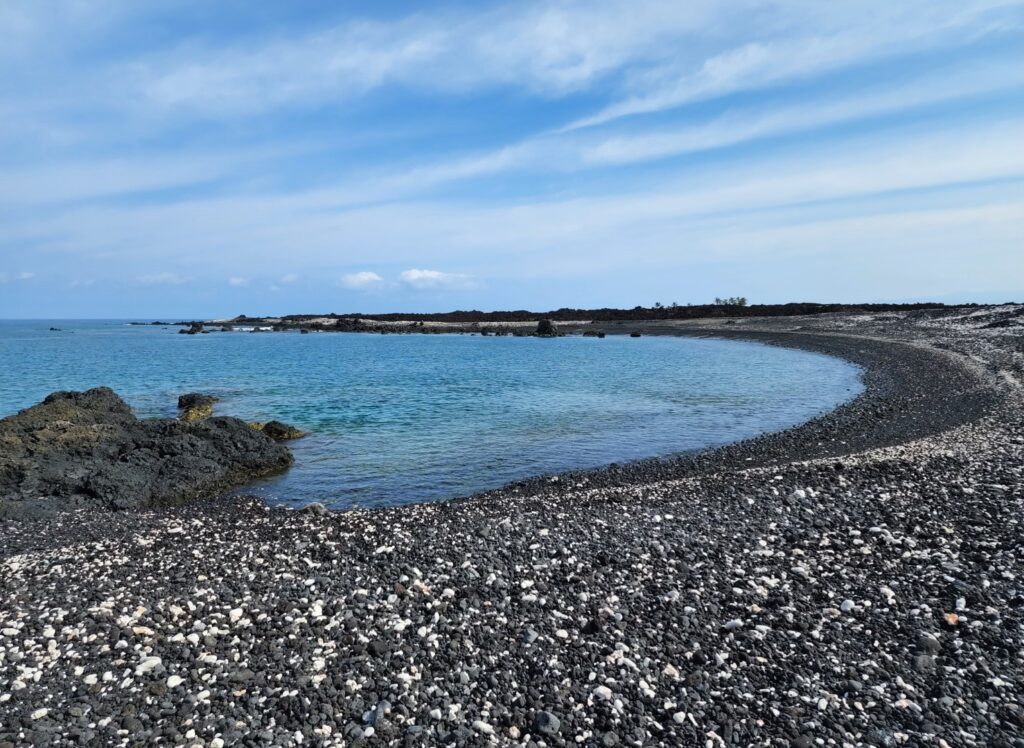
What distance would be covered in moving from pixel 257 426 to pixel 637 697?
21.2 meters

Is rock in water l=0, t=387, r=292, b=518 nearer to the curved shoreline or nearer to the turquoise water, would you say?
the turquoise water

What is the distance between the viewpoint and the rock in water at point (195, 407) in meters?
28.8

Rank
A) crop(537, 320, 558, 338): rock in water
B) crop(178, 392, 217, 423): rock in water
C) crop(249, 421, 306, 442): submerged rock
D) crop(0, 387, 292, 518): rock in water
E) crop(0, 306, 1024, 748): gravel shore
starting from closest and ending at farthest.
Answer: crop(0, 306, 1024, 748): gravel shore → crop(0, 387, 292, 518): rock in water → crop(249, 421, 306, 442): submerged rock → crop(178, 392, 217, 423): rock in water → crop(537, 320, 558, 338): rock in water

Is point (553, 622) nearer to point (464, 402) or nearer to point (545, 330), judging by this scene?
point (464, 402)

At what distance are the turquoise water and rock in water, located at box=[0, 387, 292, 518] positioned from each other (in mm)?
1561

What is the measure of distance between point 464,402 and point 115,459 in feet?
55.7

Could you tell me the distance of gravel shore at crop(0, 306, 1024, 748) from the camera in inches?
237

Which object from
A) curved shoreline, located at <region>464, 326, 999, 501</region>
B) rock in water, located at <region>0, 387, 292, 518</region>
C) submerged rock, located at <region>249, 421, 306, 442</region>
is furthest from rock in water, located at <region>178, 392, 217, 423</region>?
curved shoreline, located at <region>464, 326, 999, 501</region>

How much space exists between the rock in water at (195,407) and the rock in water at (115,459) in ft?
20.5

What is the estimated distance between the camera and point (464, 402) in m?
32.5

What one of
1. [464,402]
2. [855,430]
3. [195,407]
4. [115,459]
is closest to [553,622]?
[115,459]

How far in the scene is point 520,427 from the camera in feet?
83.8

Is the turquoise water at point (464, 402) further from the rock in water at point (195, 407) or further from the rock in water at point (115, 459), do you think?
the rock in water at point (115, 459)

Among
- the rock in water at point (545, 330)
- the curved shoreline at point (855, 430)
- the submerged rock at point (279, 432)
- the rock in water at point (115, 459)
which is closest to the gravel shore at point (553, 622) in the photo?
the rock in water at point (115, 459)
